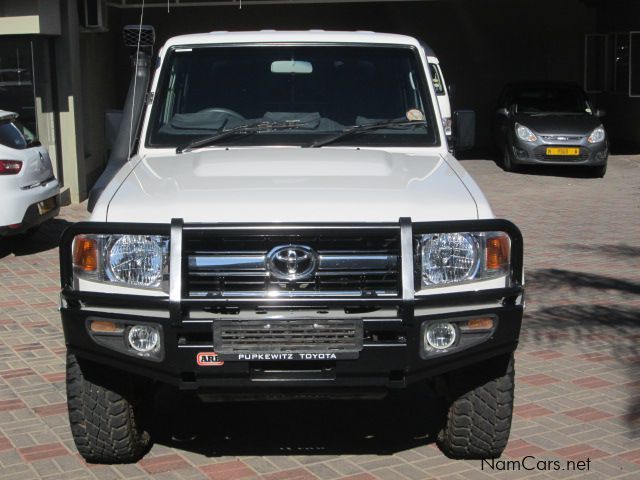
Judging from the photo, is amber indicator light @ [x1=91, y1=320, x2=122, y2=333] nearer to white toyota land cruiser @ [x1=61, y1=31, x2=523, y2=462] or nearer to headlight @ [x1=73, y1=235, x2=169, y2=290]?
white toyota land cruiser @ [x1=61, y1=31, x2=523, y2=462]

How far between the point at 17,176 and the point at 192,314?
6.84 metres

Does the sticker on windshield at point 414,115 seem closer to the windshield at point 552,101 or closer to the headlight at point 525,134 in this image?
the headlight at point 525,134

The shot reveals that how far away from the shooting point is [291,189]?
4777mm

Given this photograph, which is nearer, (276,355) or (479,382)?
(276,355)

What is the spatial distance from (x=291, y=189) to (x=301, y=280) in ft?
1.60

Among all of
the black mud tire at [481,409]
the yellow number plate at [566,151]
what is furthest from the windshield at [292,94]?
the yellow number plate at [566,151]

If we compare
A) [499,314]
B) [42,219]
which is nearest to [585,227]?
[42,219]

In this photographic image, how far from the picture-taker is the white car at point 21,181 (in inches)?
420

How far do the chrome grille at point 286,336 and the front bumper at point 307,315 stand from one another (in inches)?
1.3

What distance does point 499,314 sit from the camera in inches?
181

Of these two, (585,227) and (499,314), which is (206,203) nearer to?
(499,314)

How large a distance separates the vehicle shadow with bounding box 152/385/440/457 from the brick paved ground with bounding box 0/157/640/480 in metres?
0.01

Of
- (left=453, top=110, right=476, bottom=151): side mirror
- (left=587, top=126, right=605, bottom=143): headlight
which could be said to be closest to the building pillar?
(left=587, top=126, right=605, bottom=143): headlight

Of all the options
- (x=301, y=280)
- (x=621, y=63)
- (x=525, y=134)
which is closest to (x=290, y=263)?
(x=301, y=280)
